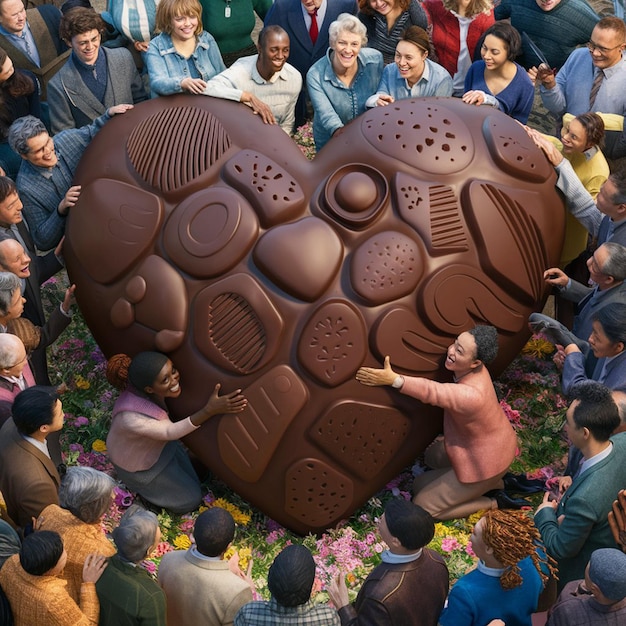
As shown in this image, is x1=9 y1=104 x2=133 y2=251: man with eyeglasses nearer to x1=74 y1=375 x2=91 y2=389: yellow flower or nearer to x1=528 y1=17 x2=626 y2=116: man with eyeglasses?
x1=74 y1=375 x2=91 y2=389: yellow flower

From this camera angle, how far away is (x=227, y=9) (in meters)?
7.10

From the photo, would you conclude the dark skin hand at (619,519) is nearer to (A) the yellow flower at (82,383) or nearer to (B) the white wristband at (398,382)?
(B) the white wristband at (398,382)

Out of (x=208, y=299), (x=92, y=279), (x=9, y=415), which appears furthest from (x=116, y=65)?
(x=9, y=415)

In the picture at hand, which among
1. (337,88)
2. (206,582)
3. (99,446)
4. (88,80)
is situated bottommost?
(99,446)

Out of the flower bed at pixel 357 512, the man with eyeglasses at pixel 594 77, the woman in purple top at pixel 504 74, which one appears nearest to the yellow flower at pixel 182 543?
the flower bed at pixel 357 512

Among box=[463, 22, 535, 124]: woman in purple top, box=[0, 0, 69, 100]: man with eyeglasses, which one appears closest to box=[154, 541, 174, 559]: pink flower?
box=[463, 22, 535, 124]: woman in purple top

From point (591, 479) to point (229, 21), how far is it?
4.90 metres

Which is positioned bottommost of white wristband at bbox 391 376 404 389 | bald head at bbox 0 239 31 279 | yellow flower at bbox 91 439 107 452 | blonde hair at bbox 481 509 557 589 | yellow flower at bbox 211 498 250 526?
yellow flower at bbox 91 439 107 452

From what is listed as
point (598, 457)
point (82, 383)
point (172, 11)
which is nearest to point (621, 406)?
point (598, 457)

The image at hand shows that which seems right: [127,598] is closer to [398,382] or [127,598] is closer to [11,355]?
[11,355]

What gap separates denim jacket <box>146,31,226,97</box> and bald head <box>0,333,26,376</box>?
1.98m

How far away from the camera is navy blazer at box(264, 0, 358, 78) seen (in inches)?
273

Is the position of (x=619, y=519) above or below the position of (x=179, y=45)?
below

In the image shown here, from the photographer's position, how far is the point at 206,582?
368 cm
